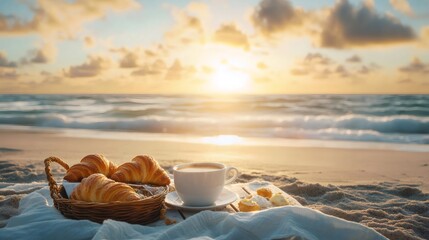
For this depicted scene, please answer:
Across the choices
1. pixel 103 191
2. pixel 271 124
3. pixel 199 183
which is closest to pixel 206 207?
pixel 199 183

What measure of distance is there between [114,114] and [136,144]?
1056cm

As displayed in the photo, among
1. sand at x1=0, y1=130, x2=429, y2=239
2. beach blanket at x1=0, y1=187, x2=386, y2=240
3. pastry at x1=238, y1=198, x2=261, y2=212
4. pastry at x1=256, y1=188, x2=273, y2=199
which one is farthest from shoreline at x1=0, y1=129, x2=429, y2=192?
Answer: beach blanket at x1=0, y1=187, x2=386, y2=240

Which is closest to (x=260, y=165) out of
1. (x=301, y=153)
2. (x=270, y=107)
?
(x=301, y=153)

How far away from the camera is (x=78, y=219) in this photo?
7.98 feet

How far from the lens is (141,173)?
2.71 m

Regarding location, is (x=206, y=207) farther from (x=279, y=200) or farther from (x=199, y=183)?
(x=279, y=200)

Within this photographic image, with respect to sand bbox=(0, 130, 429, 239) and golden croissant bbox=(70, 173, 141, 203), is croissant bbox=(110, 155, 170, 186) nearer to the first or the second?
golden croissant bbox=(70, 173, 141, 203)

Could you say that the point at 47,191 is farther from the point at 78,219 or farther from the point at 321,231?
the point at 321,231

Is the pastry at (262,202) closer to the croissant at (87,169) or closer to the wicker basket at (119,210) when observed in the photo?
the wicker basket at (119,210)

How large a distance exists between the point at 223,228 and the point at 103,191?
0.61m

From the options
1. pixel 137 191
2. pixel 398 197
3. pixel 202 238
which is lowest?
pixel 398 197

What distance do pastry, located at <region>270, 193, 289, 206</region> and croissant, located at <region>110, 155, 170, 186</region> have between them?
61 cm

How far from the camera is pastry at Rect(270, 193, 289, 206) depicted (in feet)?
8.66

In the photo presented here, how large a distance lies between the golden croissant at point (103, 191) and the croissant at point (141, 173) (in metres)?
0.27
